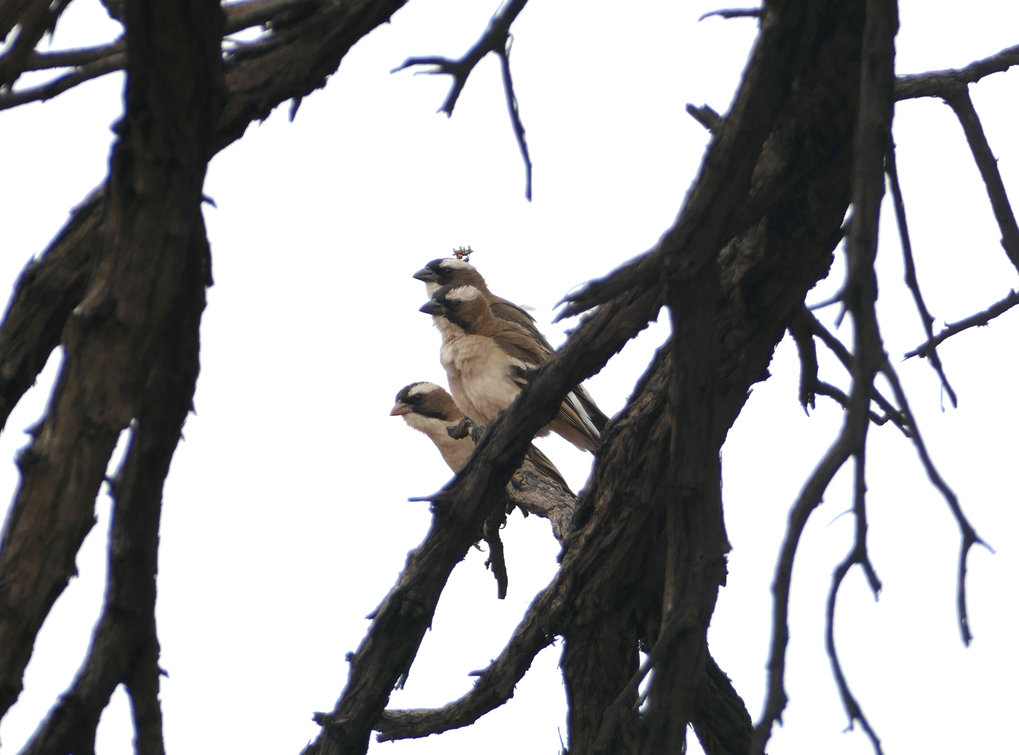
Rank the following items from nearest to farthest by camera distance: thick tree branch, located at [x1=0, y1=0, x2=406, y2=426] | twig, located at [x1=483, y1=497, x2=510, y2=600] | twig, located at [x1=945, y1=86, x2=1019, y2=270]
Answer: thick tree branch, located at [x1=0, y1=0, x2=406, y2=426] → twig, located at [x1=945, y1=86, x2=1019, y2=270] → twig, located at [x1=483, y1=497, x2=510, y2=600]

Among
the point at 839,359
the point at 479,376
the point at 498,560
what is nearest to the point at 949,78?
the point at 839,359

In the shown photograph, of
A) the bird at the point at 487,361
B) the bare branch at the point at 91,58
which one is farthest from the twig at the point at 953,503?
the bird at the point at 487,361

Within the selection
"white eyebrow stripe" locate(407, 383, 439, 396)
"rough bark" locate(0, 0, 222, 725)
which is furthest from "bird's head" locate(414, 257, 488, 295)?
"rough bark" locate(0, 0, 222, 725)

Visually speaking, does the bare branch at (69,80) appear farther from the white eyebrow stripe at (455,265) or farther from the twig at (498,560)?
the white eyebrow stripe at (455,265)

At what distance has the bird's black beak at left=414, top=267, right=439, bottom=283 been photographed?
1005 cm

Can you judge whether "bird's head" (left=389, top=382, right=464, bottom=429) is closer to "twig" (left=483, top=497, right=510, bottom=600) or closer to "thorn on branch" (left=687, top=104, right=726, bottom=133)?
"twig" (left=483, top=497, right=510, bottom=600)

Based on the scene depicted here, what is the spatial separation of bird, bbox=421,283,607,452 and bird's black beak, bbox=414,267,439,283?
2.56ft

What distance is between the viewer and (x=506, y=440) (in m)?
3.19

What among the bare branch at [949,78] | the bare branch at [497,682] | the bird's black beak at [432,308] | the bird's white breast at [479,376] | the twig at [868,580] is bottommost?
the twig at [868,580]

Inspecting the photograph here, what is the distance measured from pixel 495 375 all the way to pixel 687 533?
18.3 ft

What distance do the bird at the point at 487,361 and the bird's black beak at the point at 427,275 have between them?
2.56 ft

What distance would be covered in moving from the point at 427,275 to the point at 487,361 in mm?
1977

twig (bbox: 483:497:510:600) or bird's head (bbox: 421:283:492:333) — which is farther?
bird's head (bbox: 421:283:492:333)

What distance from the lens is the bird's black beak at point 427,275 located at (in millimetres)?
10055
